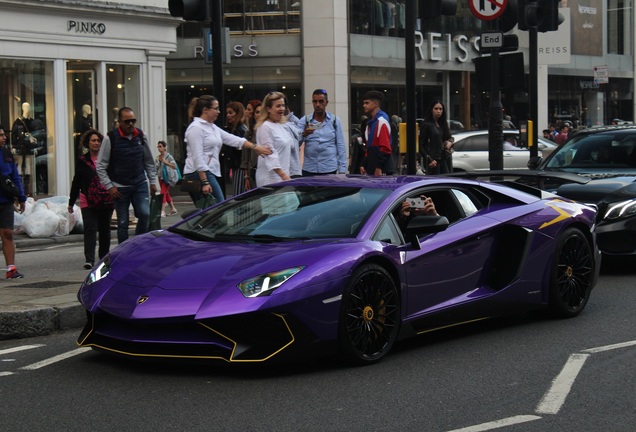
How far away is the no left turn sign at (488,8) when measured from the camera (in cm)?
1519

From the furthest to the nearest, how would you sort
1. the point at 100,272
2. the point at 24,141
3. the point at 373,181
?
the point at 24,141, the point at 373,181, the point at 100,272

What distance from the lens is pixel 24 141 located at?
22.2 meters

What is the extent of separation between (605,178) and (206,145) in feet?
14.3

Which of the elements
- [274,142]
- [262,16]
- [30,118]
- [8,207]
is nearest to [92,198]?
[8,207]

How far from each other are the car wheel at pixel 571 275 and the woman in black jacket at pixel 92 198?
18.7 ft

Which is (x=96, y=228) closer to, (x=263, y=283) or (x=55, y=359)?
(x=55, y=359)

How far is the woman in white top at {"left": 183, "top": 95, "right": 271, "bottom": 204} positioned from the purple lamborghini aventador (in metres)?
3.60

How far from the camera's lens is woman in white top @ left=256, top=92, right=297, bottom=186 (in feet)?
39.1

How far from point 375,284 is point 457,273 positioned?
96cm

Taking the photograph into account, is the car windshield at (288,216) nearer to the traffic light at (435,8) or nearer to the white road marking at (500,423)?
the white road marking at (500,423)

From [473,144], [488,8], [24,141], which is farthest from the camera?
[473,144]

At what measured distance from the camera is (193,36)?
1331 inches

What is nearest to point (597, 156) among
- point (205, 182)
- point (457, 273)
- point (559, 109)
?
point (205, 182)

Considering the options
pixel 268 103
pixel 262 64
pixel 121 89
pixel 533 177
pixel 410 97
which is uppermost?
pixel 262 64
